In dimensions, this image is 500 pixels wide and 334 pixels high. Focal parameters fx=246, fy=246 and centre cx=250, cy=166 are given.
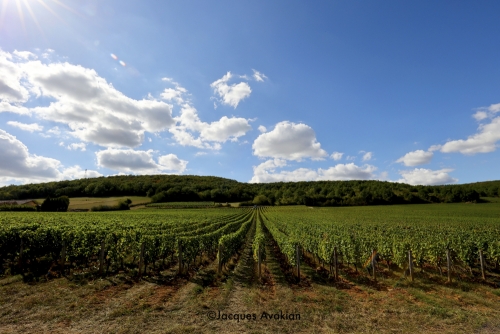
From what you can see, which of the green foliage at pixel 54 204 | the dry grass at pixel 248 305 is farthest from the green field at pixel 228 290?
the green foliage at pixel 54 204

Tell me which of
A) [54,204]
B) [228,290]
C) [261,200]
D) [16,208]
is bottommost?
[228,290]

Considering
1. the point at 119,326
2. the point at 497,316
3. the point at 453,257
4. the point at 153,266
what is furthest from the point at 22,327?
the point at 453,257

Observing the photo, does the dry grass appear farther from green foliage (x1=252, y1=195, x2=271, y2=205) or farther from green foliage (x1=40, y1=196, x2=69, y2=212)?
green foliage (x1=252, y1=195, x2=271, y2=205)

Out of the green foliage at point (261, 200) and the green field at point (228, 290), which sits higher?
the green foliage at point (261, 200)

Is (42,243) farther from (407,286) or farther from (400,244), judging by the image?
(400,244)

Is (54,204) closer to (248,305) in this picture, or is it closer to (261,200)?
(261,200)

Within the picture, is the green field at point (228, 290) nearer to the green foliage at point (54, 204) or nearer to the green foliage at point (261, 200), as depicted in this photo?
the green foliage at point (54, 204)

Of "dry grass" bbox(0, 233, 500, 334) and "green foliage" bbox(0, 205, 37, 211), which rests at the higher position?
"green foliage" bbox(0, 205, 37, 211)

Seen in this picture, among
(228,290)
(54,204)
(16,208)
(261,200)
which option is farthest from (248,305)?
(261,200)

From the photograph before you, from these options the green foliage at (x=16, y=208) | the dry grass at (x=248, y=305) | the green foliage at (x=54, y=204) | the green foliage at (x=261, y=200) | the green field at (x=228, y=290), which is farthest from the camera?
the green foliage at (x=261, y=200)

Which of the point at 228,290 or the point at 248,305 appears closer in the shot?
the point at 248,305

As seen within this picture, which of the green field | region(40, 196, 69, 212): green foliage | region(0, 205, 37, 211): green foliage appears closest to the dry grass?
the green field

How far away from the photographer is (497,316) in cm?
805

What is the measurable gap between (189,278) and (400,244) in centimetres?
1222
